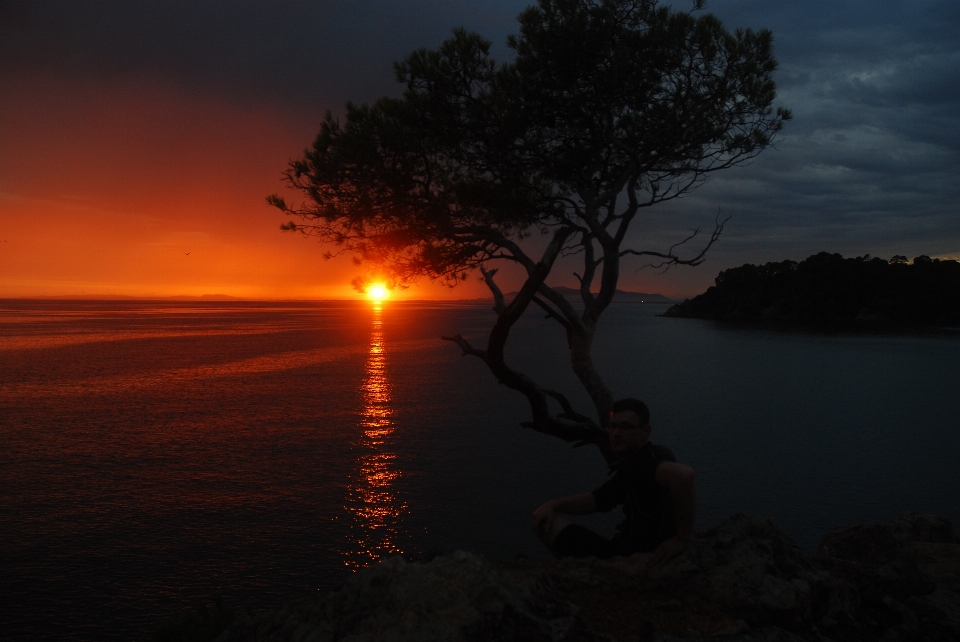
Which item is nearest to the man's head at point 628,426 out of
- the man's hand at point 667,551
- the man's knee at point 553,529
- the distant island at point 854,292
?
the man's hand at point 667,551

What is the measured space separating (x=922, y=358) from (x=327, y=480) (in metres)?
49.1

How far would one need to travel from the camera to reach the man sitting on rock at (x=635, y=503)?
4281mm

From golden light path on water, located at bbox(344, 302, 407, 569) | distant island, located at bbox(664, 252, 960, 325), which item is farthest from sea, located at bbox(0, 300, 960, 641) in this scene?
distant island, located at bbox(664, 252, 960, 325)

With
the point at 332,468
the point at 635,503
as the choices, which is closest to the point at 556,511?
the point at 635,503

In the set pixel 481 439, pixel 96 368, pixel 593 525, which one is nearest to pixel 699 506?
pixel 593 525

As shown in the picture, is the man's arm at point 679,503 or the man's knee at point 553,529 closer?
the man's arm at point 679,503

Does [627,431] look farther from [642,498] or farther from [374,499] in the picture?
[374,499]

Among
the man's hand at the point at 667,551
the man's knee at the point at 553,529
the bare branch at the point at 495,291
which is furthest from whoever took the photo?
the bare branch at the point at 495,291

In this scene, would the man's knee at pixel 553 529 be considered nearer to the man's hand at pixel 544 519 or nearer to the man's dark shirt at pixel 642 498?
the man's hand at pixel 544 519

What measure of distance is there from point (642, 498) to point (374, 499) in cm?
A: 1051

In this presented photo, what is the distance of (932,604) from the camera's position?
4.79 meters

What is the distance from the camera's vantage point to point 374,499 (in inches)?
559

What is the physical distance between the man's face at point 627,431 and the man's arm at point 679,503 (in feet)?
0.81

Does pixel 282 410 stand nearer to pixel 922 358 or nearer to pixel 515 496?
pixel 515 496
